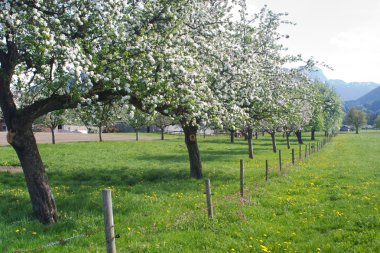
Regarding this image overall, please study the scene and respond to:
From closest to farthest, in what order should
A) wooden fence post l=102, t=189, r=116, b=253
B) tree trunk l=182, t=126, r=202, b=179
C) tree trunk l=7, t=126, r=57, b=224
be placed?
wooden fence post l=102, t=189, r=116, b=253, tree trunk l=7, t=126, r=57, b=224, tree trunk l=182, t=126, r=202, b=179

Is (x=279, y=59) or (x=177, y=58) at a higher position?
(x=279, y=59)

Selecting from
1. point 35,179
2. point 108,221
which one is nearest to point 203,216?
point 108,221

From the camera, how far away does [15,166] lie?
28859 mm

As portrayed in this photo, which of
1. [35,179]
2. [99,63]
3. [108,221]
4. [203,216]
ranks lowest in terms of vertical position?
[203,216]

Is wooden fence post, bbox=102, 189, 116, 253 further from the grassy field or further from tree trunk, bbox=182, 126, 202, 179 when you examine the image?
tree trunk, bbox=182, 126, 202, 179

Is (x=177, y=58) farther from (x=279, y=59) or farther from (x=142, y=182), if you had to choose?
(x=279, y=59)

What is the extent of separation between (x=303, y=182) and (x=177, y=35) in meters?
12.4

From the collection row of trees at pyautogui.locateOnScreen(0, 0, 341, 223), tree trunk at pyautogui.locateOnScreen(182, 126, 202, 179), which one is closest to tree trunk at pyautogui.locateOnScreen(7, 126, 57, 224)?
row of trees at pyautogui.locateOnScreen(0, 0, 341, 223)

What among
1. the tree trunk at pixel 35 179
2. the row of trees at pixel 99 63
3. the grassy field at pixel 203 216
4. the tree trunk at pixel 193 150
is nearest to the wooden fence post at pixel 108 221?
the grassy field at pixel 203 216

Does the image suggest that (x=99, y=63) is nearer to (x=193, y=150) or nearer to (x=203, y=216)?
(x=203, y=216)

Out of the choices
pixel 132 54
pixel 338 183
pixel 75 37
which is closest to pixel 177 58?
pixel 132 54

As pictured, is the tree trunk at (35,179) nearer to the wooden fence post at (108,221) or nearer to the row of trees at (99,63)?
the row of trees at (99,63)

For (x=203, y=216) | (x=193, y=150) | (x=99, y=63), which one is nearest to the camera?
(x=99, y=63)

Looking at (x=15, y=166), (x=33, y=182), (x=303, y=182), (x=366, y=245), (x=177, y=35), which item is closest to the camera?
(x=366, y=245)
